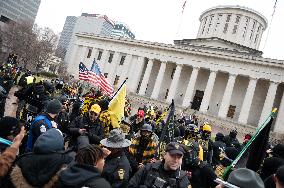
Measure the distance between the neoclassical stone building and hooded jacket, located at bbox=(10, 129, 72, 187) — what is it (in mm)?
39334

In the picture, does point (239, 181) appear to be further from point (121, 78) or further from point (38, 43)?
point (38, 43)

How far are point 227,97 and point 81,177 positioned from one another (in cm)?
4263

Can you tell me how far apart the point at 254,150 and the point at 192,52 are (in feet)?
143

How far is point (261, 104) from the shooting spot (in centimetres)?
4488

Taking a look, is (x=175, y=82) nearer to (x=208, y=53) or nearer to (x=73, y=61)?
(x=208, y=53)

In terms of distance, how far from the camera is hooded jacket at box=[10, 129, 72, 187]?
133 inches

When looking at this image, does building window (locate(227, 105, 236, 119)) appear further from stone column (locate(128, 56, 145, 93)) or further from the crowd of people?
the crowd of people

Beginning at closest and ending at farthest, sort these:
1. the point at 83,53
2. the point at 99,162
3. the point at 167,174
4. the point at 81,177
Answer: the point at 81,177 → the point at 99,162 → the point at 167,174 → the point at 83,53

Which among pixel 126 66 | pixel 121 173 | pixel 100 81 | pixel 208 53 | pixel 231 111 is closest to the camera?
pixel 121 173

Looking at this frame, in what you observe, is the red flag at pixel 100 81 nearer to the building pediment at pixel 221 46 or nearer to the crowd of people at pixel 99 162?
the crowd of people at pixel 99 162

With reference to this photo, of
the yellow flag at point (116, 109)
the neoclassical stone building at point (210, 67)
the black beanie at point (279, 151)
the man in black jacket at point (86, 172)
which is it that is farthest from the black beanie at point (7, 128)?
the neoclassical stone building at point (210, 67)

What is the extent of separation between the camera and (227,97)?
144 feet

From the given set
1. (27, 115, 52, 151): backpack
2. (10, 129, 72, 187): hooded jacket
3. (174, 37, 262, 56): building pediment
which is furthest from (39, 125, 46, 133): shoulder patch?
(174, 37, 262, 56): building pediment

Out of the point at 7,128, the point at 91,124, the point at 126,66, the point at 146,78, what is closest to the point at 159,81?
the point at 146,78
